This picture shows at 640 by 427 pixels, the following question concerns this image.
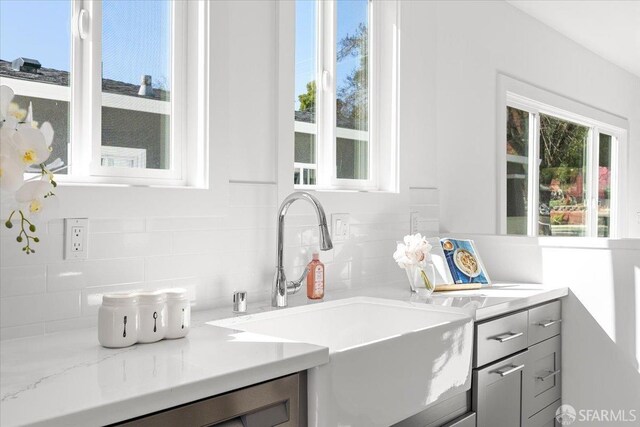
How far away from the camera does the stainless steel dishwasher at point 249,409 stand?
1160 mm

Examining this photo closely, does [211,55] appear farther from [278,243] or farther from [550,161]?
[550,161]

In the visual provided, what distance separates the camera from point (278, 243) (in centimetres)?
212

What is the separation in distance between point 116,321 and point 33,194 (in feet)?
1.58

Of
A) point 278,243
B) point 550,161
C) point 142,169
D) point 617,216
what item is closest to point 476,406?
point 278,243

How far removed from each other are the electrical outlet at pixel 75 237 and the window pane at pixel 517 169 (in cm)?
291

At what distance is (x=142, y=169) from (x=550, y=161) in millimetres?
3443

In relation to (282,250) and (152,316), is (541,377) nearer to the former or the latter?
(282,250)

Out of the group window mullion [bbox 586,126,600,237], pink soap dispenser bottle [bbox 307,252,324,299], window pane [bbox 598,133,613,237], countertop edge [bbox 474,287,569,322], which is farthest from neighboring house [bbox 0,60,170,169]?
window pane [bbox 598,133,613,237]

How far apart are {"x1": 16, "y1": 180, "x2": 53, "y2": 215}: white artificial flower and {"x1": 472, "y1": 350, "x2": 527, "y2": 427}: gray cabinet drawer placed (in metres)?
1.62

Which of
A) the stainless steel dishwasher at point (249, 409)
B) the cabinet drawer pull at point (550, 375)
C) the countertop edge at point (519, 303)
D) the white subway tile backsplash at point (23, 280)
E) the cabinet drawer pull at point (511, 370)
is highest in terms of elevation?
the white subway tile backsplash at point (23, 280)

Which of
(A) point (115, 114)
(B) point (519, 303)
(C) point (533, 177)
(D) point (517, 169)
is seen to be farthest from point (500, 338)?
(C) point (533, 177)

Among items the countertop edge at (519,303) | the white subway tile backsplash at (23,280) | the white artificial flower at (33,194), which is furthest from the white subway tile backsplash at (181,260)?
the countertop edge at (519,303)

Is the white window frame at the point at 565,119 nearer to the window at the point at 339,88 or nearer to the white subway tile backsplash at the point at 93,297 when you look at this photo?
the window at the point at 339,88

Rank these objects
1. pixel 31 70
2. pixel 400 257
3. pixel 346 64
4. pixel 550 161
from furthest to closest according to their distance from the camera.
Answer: pixel 550 161, pixel 346 64, pixel 400 257, pixel 31 70
